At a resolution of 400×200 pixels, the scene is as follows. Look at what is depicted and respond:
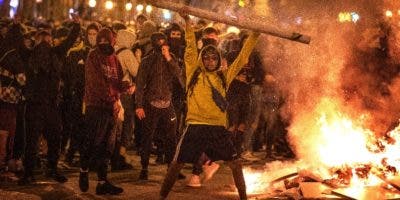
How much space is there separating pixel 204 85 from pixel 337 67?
5629mm

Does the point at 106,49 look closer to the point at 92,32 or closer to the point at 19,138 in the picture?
the point at 92,32

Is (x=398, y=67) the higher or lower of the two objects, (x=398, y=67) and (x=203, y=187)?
the higher

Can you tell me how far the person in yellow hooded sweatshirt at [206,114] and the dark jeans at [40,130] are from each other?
2639 millimetres

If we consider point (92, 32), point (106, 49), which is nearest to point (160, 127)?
point (106, 49)

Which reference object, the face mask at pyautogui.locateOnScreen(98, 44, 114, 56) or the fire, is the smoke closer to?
the fire

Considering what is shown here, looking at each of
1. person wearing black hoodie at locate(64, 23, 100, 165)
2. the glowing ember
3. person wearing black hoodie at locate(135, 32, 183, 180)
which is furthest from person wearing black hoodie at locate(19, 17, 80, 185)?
the glowing ember

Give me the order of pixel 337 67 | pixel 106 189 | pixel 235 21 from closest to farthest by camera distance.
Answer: pixel 235 21, pixel 106 189, pixel 337 67

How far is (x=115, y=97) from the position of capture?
27.9 ft

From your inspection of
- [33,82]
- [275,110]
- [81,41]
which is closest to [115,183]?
[33,82]

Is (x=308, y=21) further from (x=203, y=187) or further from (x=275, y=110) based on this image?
(x=203, y=187)

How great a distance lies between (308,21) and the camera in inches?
509

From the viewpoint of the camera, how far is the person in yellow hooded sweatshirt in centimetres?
718

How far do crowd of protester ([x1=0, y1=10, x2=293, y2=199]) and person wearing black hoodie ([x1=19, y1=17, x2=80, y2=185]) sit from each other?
0.01 meters

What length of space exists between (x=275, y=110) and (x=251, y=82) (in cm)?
175
